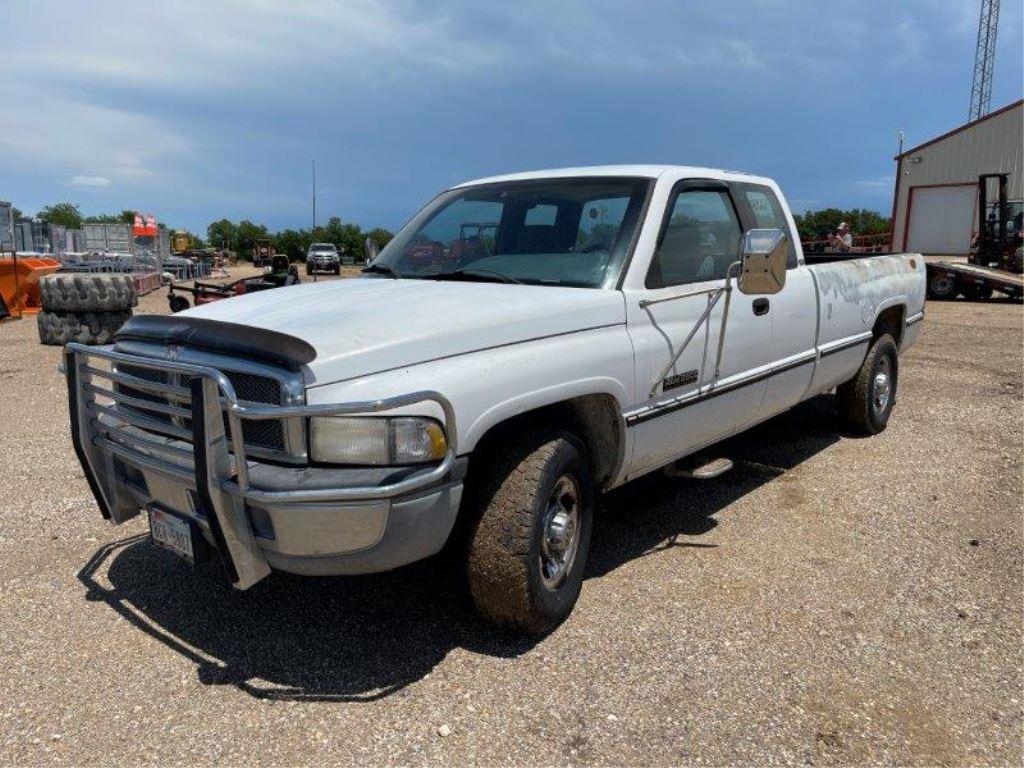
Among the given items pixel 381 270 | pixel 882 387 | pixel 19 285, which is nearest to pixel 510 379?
pixel 381 270

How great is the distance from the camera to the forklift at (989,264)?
1833 cm

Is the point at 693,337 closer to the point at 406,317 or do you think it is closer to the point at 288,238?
the point at 406,317

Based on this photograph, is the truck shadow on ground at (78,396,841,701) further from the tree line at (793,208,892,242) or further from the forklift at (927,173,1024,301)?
the tree line at (793,208,892,242)

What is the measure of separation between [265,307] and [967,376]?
28.1 feet

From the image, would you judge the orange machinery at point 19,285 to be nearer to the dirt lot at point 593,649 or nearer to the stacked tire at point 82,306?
the stacked tire at point 82,306

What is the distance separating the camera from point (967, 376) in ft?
A: 30.3

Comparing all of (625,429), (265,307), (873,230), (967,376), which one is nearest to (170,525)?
(265,307)

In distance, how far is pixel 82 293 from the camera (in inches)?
416

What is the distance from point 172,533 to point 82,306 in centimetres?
888

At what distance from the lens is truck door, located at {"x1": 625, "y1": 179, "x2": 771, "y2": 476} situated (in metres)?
3.67

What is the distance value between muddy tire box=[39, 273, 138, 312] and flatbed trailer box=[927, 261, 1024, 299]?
1731 cm

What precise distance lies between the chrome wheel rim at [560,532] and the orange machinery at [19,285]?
13.4 metres

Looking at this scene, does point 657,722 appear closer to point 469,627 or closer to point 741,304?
point 469,627

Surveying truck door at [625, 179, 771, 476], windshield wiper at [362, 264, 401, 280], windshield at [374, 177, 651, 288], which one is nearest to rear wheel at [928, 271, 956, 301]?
truck door at [625, 179, 771, 476]
